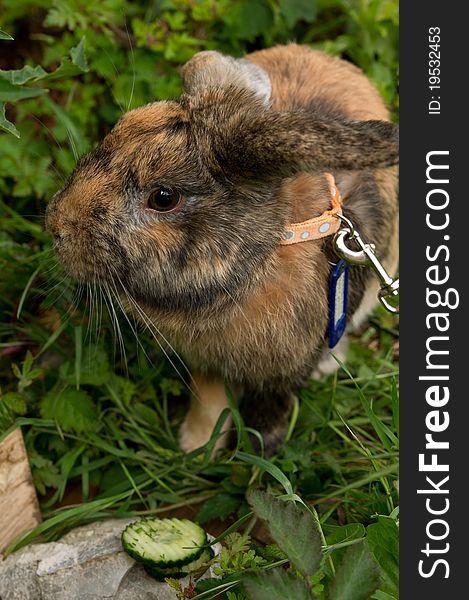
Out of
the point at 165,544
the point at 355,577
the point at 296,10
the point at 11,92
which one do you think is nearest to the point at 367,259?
the point at 355,577

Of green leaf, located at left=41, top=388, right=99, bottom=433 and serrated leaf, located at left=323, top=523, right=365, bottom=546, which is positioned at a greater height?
green leaf, located at left=41, top=388, right=99, bottom=433

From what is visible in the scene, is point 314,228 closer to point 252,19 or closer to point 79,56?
point 79,56

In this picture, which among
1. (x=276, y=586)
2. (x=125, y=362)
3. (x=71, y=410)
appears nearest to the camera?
(x=276, y=586)

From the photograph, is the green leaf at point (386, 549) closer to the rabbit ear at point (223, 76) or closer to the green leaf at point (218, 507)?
the green leaf at point (218, 507)

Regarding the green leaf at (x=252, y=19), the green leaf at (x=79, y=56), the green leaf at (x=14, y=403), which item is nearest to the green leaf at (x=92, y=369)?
the green leaf at (x=14, y=403)

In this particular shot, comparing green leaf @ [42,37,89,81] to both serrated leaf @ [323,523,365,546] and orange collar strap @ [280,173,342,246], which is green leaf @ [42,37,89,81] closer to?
orange collar strap @ [280,173,342,246]

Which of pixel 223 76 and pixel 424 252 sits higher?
pixel 223 76

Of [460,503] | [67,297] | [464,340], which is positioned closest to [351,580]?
[460,503]

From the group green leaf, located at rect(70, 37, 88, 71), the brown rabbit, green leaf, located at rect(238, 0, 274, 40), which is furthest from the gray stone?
green leaf, located at rect(238, 0, 274, 40)

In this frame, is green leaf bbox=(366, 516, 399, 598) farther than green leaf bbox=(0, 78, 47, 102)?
No
